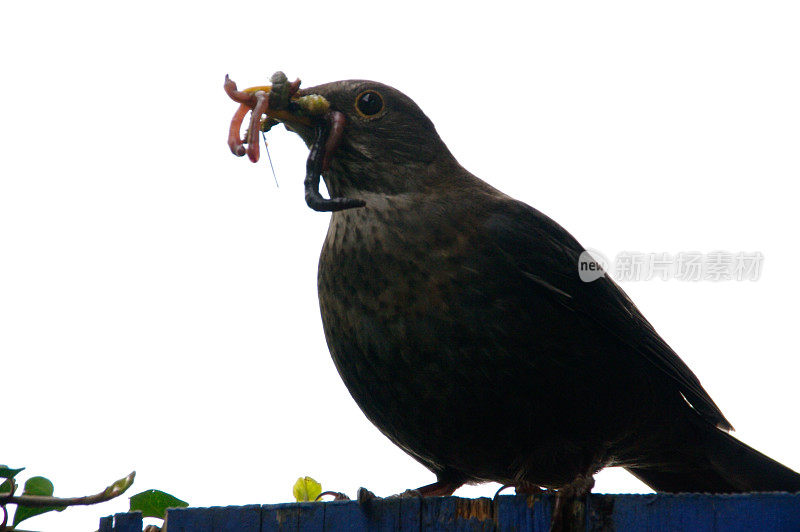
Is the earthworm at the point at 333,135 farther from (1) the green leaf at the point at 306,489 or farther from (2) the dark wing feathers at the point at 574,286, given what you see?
(1) the green leaf at the point at 306,489

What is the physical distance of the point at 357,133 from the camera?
12.4ft

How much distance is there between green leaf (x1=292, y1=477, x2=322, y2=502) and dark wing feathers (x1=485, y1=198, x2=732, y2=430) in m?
1.07

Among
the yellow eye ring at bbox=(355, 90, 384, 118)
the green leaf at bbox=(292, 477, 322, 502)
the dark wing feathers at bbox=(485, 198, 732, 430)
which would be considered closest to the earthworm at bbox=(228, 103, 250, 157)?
the yellow eye ring at bbox=(355, 90, 384, 118)

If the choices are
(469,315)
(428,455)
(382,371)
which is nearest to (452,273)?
(469,315)

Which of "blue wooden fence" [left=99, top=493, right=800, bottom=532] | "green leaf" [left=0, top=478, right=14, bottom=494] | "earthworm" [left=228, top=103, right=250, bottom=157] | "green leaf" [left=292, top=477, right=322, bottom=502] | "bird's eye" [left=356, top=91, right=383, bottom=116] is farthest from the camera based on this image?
"bird's eye" [left=356, top=91, right=383, bottom=116]

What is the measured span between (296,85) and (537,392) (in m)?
1.50

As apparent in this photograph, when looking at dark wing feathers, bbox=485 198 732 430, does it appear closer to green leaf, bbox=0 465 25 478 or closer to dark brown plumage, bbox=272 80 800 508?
dark brown plumage, bbox=272 80 800 508

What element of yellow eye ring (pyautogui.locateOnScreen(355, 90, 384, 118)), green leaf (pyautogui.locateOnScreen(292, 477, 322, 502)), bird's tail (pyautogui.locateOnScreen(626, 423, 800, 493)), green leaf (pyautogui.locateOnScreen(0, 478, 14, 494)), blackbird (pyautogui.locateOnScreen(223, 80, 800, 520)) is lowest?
green leaf (pyautogui.locateOnScreen(0, 478, 14, 494))

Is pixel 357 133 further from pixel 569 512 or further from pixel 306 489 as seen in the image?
pixel 569 512

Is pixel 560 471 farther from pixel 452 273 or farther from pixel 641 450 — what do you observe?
pixel 452 273

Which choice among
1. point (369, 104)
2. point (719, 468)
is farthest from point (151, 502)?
point (719, 468)

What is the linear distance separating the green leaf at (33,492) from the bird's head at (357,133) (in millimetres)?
1557

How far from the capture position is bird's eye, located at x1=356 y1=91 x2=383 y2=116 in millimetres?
3816

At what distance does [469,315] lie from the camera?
3199mm
